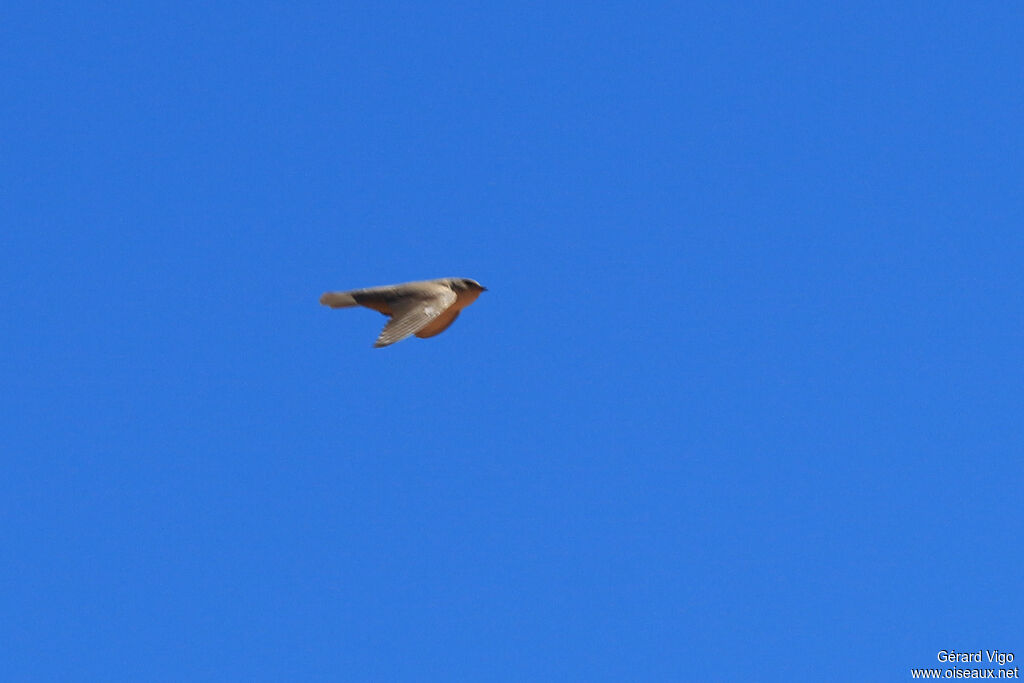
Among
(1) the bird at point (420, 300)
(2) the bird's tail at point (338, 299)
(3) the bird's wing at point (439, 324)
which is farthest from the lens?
(2) the bird's tail at point (338, 299)

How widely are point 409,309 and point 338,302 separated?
2448mm

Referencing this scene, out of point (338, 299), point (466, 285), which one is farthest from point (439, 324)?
point (338, 299)

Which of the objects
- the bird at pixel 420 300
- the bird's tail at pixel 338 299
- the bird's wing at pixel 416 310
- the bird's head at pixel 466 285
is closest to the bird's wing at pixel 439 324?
the bird at pixel 420 300

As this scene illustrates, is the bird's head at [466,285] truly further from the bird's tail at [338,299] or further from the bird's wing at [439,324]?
the bird's tail at [338,299]

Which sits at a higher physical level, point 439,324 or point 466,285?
point 466,285

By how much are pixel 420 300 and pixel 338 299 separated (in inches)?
99.7

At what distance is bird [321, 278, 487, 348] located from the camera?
41469 millimetres

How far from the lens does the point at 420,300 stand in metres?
42.1

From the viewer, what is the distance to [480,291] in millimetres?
43969

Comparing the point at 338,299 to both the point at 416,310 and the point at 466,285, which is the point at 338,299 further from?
the point at 466,285

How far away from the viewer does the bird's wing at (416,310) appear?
40156mm

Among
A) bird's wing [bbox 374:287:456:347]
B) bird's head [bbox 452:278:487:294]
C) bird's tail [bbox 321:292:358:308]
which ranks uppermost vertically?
bird's head [bbox 452:278:487:294]

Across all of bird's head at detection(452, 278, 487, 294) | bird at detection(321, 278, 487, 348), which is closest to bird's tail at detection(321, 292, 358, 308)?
bird at detection(321, 278, 487, 348)

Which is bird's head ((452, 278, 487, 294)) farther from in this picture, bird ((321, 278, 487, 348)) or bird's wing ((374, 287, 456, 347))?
bird's wing ((374, 287, 456, 347))
